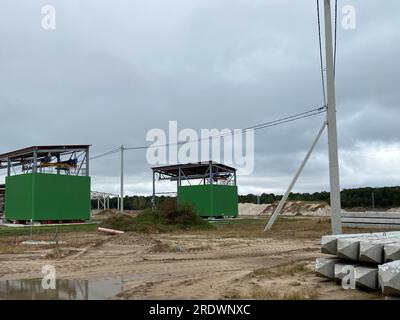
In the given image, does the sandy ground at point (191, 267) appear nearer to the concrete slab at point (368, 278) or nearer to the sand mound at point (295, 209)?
the concrete slab at point (368, 278)

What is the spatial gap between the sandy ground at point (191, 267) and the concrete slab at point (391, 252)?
0.74m

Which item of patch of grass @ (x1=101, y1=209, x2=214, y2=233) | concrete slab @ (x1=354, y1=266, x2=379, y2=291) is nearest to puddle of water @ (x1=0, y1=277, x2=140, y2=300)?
concrete slab @ (x1=354, y1=266, x2=379, y2=291)

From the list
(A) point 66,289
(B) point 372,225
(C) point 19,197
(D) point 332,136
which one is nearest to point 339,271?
(A) point 66,289

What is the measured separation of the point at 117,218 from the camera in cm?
3117

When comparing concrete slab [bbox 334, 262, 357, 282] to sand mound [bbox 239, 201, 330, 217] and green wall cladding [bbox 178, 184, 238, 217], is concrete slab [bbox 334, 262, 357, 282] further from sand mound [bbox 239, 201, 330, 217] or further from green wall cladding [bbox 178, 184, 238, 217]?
sand mound [bbox 239, 201, 330, 217]

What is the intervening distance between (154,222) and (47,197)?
1185cm

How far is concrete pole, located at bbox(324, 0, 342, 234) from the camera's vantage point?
16.0m

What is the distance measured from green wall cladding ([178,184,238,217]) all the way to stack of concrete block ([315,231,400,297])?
44925 millimetres

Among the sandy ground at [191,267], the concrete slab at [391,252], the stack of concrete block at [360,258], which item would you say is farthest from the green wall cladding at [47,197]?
the concrete slab at [391,252]

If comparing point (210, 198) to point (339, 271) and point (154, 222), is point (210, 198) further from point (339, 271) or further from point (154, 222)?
point (339, 271)

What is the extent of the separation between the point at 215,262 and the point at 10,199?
107 feet

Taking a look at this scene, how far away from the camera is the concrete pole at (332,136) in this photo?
52.6 ft
